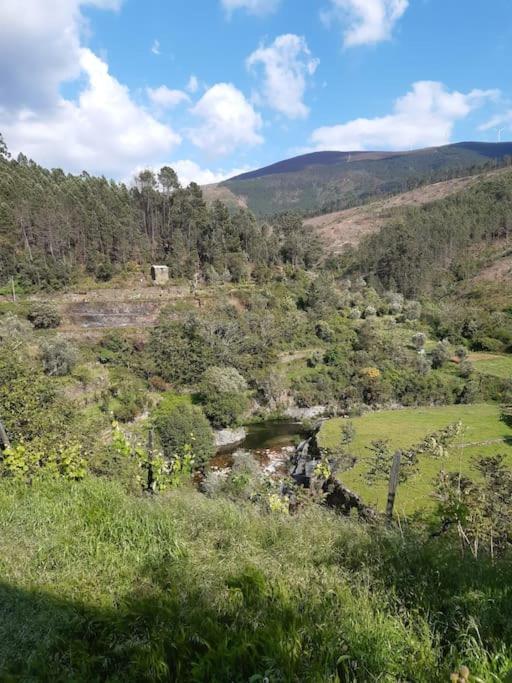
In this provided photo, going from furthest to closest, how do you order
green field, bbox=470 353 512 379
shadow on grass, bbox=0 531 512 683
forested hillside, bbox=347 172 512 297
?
forested hillside, bbox=347 172 512 297 < green field, bbox=470 353 512 379 < shadow on grass, bbox=0 531 512 683

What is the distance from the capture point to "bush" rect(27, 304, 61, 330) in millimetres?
26484

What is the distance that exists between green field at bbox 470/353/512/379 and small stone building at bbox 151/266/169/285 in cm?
2665

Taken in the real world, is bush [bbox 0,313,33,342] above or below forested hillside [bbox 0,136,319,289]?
below

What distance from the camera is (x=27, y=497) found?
4.02 m

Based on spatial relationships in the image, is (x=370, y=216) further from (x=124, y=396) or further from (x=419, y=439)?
(x=419, y=439)

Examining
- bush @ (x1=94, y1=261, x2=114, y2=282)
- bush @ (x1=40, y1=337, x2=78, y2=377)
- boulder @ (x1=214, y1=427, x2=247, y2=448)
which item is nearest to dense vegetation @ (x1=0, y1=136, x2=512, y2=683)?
bush @ (x1=40, y1=337, x2=78, y2=377)

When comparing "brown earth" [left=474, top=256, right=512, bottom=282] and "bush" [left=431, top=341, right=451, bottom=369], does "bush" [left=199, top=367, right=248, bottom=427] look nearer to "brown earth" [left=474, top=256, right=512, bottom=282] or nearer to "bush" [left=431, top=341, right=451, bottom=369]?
"bush" [left=431, top=341, right=451, bottom=369]

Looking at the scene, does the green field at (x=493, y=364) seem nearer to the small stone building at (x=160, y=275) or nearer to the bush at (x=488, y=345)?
the bush at (x=488, y=345)

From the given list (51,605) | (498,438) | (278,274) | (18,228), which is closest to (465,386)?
(498,438)

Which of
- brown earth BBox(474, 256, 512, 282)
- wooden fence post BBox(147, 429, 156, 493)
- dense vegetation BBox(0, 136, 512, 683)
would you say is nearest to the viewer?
dense vegetation BBox(0, 136, 512, 683)

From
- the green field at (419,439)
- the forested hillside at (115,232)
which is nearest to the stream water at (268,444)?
the green field at (419,439)

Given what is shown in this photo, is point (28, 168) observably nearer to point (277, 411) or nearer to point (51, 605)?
point (277, 411)

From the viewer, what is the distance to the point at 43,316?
26531mm

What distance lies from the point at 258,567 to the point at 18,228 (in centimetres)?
3913
